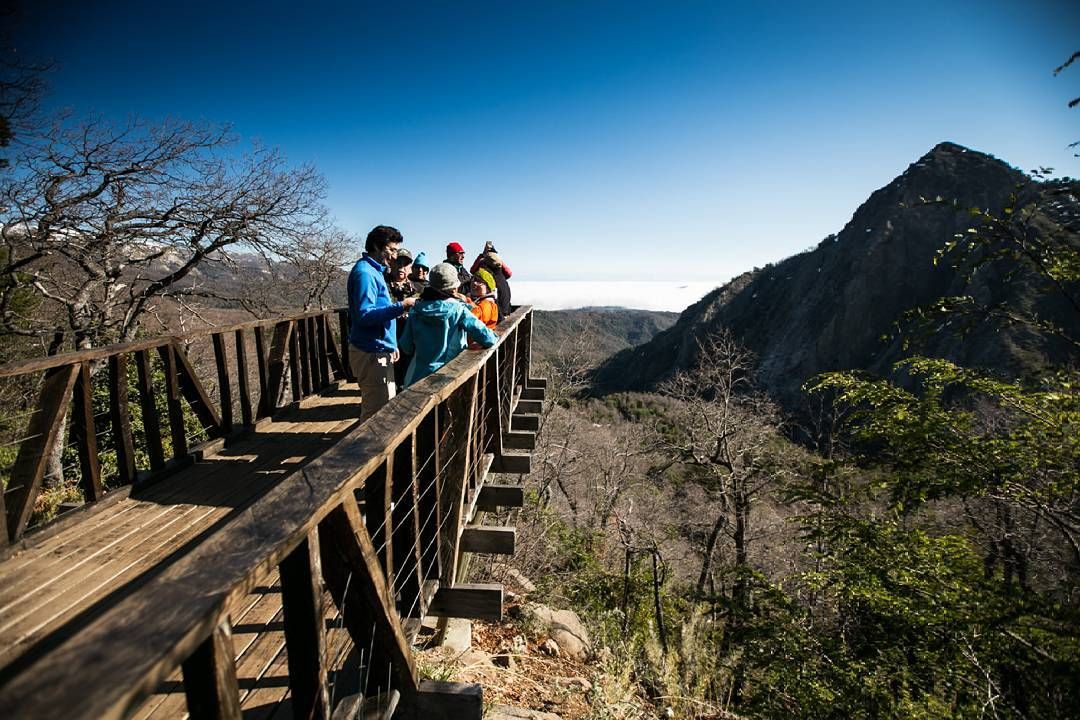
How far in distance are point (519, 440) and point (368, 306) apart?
2624mm

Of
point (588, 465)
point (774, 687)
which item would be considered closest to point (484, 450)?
point (774, 687)

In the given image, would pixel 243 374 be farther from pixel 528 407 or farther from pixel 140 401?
pixel 528 407

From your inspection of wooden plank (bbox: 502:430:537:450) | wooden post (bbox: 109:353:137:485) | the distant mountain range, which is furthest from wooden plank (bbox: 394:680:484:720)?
the distant mountain range

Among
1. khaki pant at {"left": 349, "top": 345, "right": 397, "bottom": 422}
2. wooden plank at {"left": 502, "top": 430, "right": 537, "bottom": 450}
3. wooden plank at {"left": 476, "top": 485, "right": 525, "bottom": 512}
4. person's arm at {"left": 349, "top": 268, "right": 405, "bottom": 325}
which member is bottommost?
wooden plank at {"left": 476, "top": 485, "right": 525, "bottom": 512}

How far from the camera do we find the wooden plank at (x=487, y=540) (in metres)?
3.44

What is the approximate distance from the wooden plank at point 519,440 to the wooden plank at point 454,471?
104 inches

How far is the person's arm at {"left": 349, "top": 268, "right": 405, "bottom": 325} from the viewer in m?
3.65

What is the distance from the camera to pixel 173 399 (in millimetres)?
3979

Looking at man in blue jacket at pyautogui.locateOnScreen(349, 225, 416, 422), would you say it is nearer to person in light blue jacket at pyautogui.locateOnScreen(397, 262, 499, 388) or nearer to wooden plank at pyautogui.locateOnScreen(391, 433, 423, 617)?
person in light blue jacket at pyautogui.locateOnScreen(397, 262, 499, 388)

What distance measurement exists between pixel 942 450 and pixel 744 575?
3.97m

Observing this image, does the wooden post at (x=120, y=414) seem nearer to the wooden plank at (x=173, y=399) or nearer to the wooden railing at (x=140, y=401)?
the wooden railing at (x=140, y=401)

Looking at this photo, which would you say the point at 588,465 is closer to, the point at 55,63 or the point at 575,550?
the point at 575,550

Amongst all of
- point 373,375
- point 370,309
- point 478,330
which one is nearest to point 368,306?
point 370,309

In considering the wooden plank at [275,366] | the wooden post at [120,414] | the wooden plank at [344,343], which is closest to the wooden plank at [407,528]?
the wooden post at [120,414]
